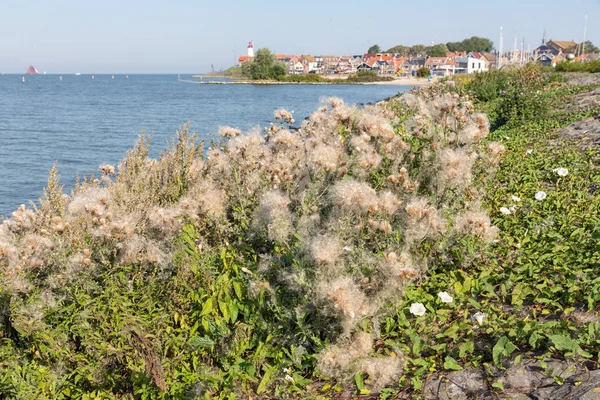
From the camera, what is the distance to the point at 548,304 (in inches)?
146

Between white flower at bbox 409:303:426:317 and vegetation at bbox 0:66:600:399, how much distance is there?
0.38 feet

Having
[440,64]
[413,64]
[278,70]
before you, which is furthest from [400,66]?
[278,70]

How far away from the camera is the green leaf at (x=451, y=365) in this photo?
3238mm

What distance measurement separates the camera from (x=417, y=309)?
12.1 ft

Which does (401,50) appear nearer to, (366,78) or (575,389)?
(366,78)

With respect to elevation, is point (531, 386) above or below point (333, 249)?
below

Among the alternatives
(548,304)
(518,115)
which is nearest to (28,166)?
(518,115)

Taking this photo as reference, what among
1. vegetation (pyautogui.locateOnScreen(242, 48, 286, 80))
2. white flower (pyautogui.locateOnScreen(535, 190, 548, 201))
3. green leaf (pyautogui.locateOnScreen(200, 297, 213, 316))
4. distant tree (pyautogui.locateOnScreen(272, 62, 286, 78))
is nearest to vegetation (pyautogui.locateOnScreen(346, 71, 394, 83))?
distant tree (pyautogui.locateOnScreen(272, 62, 286, 78))

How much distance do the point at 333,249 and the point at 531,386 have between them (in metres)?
1.38

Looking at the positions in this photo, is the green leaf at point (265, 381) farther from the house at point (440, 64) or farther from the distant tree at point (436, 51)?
the distant tree at point (436, 51)

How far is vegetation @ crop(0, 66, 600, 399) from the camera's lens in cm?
338

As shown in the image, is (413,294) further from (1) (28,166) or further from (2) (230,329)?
(1) (28,166)

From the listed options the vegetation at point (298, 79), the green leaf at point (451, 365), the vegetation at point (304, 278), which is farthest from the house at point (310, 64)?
the green leaf at point (451, 365)

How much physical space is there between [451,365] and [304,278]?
106cm
